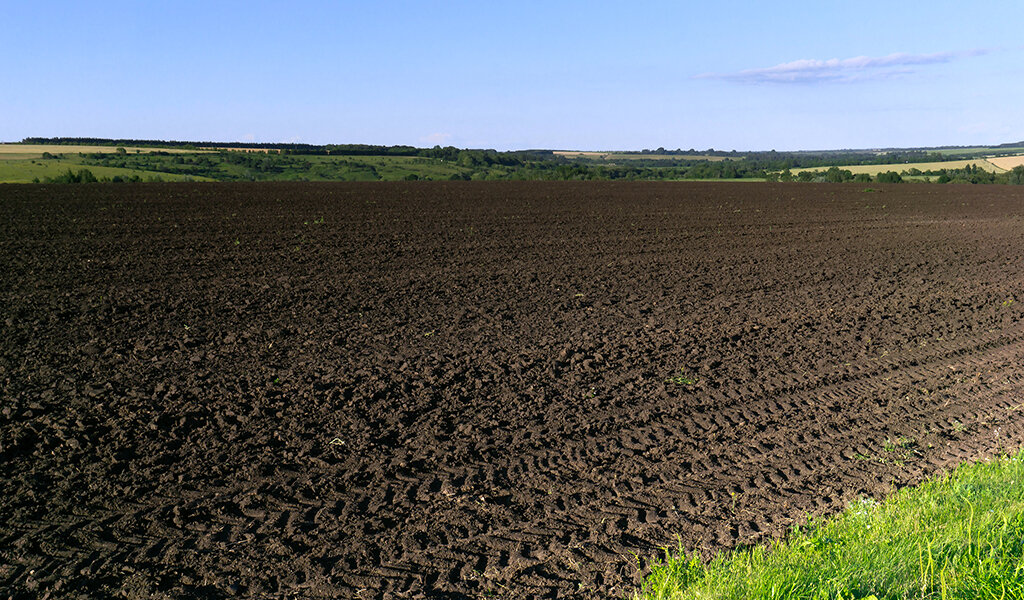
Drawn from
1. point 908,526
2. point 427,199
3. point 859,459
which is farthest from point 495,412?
point 427,199

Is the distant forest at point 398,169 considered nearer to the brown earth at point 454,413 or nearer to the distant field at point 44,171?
the distant field at point 44,171

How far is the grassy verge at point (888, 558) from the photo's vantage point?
379cm

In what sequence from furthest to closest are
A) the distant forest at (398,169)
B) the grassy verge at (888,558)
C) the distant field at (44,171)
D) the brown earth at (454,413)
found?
the distant forest at (398,169) < the distant field at (44,171) < the brown earth at (454,413) < the grassy verge at (888,558)

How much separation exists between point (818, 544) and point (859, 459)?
195 centimetres

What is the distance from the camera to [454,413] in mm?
6941

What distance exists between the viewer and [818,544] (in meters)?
4.46

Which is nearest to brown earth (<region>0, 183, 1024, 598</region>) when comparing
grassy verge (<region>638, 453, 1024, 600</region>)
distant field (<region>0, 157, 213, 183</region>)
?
grassy verge (<region>638, 453, 1024, 600</region>)

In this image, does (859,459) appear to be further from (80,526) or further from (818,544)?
(80,526)

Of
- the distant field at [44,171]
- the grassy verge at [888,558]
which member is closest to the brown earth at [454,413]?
the grassy verge at [888,558]

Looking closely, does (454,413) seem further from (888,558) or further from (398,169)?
(398,169)

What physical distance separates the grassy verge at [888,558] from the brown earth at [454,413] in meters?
0.34

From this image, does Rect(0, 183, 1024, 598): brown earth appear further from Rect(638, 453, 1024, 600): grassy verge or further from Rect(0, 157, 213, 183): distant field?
Rect(0, 157, 213, 183): distant field

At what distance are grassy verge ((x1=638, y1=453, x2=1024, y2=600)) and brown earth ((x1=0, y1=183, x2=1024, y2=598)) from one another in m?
0.34

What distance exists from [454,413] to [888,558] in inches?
150
